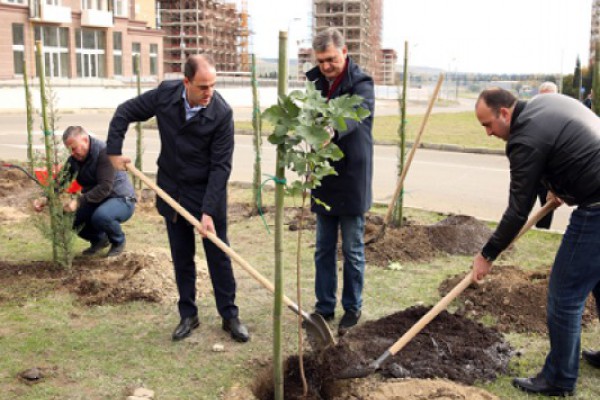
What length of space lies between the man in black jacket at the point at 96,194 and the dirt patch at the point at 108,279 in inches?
16.1

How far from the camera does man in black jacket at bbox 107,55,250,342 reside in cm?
394

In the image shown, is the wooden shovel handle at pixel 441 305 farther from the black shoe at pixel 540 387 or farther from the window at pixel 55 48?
the window at pixel 55 48

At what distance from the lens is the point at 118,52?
57.9 metres

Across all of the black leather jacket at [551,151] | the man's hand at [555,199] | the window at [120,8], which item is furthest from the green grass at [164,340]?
the window at [120,8]

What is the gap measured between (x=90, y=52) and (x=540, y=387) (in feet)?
186

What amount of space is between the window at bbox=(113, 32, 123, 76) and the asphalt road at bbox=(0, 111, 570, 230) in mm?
41864

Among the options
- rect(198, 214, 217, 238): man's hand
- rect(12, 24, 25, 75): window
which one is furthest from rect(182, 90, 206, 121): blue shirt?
rect(12, 24, 25, 75): window

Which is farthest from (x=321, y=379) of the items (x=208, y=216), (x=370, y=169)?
(x=370, y=169)

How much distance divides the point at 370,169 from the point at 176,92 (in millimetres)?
1447

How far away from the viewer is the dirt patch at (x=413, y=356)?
3682 millimetres

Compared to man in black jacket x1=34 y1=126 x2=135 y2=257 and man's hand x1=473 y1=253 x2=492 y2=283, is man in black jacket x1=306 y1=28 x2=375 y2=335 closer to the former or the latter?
man's hand x1=473 y1=253 x2=492 y2=283

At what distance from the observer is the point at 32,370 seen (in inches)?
146

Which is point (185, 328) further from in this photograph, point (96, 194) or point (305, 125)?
point (96, 194)

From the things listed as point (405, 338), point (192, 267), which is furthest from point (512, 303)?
point (192, 267)
